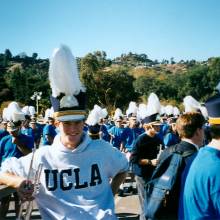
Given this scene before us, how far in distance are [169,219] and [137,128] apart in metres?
10.3

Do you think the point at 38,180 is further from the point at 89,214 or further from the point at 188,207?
the point at 188,207

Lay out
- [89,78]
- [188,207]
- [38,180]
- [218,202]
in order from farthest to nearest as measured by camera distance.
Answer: [89,78], [38,180], [188,207], [218,202]

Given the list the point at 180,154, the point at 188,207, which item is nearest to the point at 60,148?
the point at 188,207

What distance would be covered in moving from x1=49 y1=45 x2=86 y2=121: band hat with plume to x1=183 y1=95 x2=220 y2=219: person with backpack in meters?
0.95

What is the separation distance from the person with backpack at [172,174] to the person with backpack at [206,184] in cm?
124

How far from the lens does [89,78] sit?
5988cm

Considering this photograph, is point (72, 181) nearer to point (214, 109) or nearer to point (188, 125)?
point (214, 109)

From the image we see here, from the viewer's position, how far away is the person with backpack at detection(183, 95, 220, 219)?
2.63 meters

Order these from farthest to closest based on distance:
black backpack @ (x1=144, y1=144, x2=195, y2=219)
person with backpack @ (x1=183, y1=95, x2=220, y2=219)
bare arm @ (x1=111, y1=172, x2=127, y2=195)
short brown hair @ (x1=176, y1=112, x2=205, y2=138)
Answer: short brown hair @ (x1=176, y1=112, x2=205, y2=138) < black backpack @ (x1=144, y1=144, x2=195, y2=219) < bare arm @ (x1=111, y1=172, x2=127, y2=195) < person with backpack @ (x1=183, y1=95, x2=220, y2=219)

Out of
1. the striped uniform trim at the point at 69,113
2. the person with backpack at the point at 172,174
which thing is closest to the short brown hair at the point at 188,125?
the person with backpack at the point at 172,174

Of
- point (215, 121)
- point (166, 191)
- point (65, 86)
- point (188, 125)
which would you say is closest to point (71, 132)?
point (65, 86)

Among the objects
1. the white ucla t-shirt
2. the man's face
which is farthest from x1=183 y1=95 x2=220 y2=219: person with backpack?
the man's face

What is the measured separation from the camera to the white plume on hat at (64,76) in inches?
127

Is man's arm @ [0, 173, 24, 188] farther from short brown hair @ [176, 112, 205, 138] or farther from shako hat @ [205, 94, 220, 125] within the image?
short brown hair @ [176, 112, 205, 138]
